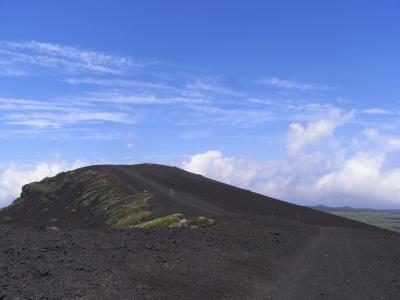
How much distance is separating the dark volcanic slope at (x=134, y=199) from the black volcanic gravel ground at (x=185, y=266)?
14807 mm

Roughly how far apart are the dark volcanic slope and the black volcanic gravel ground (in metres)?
14.8

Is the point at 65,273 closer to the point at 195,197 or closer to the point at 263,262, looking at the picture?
the point at 263,262

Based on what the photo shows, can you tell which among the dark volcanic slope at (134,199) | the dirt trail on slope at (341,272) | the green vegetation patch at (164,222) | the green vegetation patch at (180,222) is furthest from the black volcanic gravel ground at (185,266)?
the dark volcanic slope at (134,199)

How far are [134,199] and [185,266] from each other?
133 ft

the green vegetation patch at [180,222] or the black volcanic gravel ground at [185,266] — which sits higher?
the green vegetation patch at [180,222]

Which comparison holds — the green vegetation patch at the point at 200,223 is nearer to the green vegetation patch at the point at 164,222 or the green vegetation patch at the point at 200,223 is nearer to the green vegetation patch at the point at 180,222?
the green vegetation patch at the point at 180,222

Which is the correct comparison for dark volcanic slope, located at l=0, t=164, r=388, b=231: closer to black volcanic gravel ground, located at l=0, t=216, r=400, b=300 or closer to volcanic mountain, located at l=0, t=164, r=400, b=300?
volcanic mountain, located at l=0, t=164, r=400, b=300

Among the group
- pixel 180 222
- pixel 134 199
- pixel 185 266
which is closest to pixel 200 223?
pixel 180 222

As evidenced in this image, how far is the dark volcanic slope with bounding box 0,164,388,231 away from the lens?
55.8 meters

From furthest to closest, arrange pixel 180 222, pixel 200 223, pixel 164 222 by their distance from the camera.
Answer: pixel 164 222 < pixel 180 222 < pixel 200 223

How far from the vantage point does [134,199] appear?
60.8 metres

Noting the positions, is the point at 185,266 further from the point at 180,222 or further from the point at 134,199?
the point at 134,199

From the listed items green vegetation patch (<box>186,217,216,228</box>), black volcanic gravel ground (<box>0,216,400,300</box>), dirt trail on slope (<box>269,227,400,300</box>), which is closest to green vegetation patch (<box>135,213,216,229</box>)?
green vegetation patch (<box>186,217,216,228</box>)

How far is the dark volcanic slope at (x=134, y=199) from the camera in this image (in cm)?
5581
